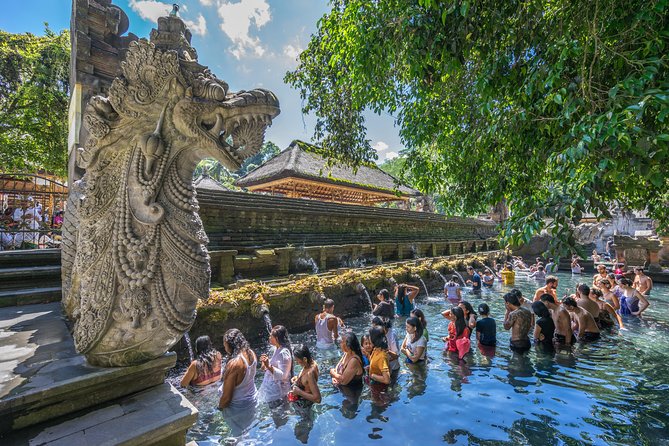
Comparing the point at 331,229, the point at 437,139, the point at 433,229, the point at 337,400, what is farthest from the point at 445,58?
the point at 433,229

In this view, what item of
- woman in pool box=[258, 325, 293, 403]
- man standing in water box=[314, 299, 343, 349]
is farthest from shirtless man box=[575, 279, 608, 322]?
woman in pool box=[258, 325, 293, 403]

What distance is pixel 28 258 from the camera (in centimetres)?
455

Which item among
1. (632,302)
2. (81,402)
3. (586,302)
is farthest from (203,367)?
(632,302)

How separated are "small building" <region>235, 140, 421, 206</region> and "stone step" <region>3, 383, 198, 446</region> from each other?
33.7 ft

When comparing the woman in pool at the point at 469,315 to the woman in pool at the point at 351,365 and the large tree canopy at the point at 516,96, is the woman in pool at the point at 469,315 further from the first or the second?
the woman in pool at the point at 351,365

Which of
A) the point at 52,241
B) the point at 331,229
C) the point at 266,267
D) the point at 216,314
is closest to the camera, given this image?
the point at 216,314

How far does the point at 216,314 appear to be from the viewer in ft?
17.3

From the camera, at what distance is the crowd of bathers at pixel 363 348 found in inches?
156

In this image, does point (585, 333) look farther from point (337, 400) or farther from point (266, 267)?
point (266, 267)

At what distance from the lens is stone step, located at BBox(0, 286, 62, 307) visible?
3.57 meters

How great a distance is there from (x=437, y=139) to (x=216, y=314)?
4886mm

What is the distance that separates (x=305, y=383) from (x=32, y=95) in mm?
12845

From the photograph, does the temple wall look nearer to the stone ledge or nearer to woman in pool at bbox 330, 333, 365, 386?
woman in pool at bbox 330, 333, 365, 386

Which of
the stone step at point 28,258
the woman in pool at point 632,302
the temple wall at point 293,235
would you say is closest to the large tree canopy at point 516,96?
the temple wall at point 293,235
